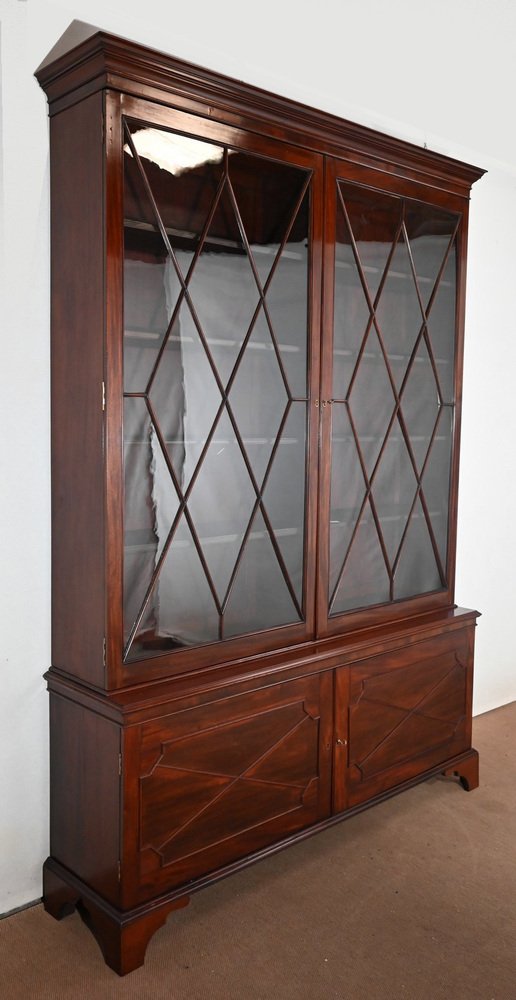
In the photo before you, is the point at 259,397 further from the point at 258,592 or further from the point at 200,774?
the point at 200,774

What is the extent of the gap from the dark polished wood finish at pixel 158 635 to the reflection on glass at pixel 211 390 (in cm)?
2

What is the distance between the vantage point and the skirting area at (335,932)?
1.94 meters

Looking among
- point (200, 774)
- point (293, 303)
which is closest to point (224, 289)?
point (293, 303)

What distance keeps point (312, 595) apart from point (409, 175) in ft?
4.51

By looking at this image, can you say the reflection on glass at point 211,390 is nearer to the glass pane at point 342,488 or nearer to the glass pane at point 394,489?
the glass pane at point 342,488

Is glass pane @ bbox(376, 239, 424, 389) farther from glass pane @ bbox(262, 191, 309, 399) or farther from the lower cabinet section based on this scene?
the lower cabinet section

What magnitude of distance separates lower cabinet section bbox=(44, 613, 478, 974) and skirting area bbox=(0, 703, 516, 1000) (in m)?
0.10

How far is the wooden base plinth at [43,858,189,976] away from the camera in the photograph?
6.44 feet

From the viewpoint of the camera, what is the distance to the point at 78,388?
79.4 inches

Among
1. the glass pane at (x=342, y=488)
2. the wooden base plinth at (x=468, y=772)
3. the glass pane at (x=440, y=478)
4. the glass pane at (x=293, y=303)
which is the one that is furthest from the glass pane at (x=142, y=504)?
the wooden base plinth at (x=468, y=772)

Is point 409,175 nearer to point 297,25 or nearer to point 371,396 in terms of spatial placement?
point 297,25

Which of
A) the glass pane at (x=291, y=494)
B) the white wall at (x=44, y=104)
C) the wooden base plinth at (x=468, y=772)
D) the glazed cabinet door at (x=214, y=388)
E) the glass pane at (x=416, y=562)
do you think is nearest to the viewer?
A: the glazed cabinet door at (x=214, y=388)

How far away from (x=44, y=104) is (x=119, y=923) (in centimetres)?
207

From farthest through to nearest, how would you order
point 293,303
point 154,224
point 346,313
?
point 346,313 < point 293,303 < point 154,224
